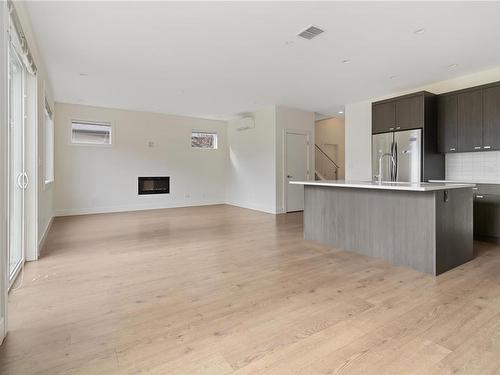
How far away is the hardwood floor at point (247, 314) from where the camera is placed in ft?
5.22

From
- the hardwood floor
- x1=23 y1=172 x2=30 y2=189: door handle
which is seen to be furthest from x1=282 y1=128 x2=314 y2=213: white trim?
x1=23 y1=172 x2=30 y2=189: door handle

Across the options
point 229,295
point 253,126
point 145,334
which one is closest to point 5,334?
point 145,334

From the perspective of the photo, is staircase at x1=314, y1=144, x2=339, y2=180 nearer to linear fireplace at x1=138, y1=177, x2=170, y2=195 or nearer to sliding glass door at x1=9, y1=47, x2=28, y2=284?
linear fireplace at x1=138, y1=177, x2=170, y2=195

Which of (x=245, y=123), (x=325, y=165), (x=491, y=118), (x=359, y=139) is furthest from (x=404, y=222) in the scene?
(x=325, y=165)

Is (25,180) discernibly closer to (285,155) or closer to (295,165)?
(285,155)

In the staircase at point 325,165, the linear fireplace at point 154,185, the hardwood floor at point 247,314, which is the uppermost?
the staircase at point 325,165

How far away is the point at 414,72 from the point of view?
452 centimetres

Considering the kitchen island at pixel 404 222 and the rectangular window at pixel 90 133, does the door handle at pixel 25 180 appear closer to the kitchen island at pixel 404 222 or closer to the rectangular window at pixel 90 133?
the kitchen island at pixel 404 222

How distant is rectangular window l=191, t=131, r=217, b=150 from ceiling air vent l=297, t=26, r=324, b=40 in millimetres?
5705

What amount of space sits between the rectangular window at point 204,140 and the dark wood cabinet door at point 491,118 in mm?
6536

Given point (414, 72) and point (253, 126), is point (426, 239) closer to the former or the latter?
point (414, 72)

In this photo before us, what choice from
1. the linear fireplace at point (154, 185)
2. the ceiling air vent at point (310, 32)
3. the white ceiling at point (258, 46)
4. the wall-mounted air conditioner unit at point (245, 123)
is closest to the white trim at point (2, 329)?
the white ceiling at point (258, 46)

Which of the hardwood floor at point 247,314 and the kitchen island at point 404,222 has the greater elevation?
the kitchen island at point 404,222

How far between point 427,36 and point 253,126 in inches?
192
